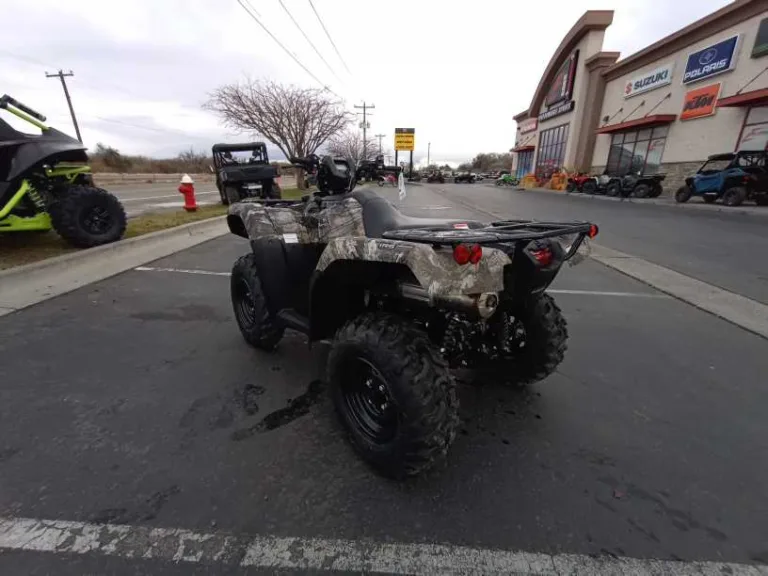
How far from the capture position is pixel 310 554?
58.8 inches

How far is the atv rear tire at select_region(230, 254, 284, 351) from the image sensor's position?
2859 mm

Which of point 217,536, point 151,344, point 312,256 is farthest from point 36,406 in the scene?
point 312,256

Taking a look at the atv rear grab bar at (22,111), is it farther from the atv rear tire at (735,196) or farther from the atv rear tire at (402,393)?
the atv rear tire at (735,196)

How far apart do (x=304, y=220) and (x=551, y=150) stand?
131ft

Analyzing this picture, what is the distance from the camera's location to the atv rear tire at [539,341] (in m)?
2.37

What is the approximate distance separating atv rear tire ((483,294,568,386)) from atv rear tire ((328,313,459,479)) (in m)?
0.84

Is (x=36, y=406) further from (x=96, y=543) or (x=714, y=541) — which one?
(x=714, y=541)

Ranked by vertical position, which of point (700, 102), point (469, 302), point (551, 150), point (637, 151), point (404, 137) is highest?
point (700, 102)

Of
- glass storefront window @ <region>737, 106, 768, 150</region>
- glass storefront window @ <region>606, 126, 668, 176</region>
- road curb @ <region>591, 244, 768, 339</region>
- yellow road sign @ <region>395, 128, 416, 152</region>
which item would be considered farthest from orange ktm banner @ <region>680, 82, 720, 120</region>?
yellow road sign @ <region>395, 128, 416, 152</region>

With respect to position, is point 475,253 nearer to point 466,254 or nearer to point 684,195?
point 466,254

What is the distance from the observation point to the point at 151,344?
126 inches

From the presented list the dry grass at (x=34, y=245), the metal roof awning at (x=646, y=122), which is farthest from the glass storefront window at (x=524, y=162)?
the dry grass at (x=34, y=245)

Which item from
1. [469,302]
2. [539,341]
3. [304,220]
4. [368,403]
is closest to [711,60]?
[539,341]

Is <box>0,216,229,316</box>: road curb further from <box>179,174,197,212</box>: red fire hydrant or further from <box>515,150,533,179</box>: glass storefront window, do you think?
<box>515,150,533,179</box>: glass storefront window
